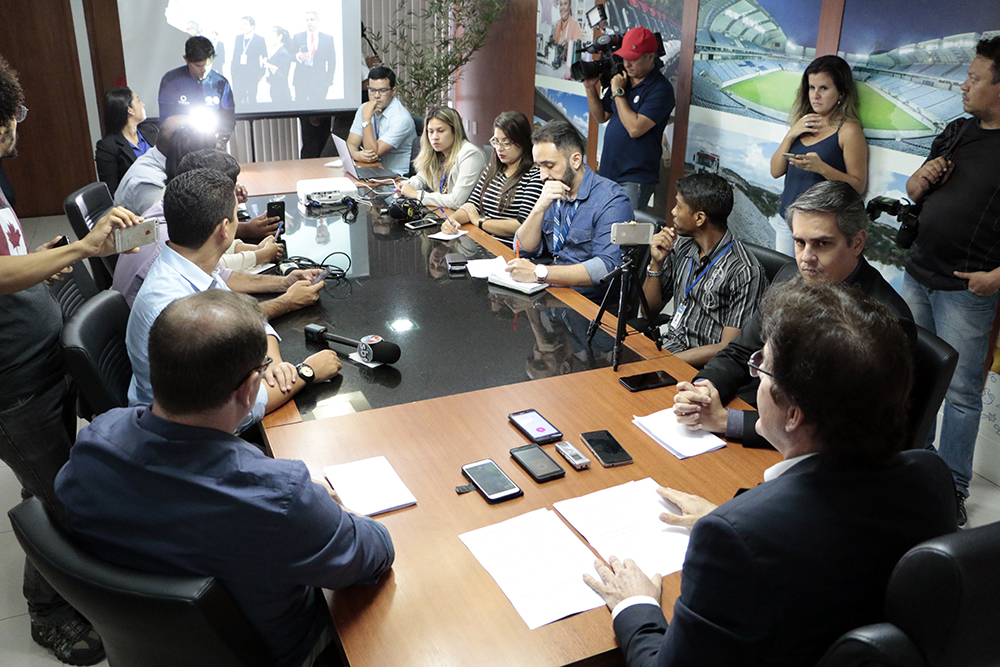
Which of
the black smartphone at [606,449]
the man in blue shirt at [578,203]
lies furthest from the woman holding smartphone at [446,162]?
the black smartphone at [606,449]

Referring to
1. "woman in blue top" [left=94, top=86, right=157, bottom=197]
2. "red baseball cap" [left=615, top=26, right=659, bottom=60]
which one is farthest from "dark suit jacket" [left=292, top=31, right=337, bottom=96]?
"red baseball cap" [left=615, top=26, right=659, bottom=60]

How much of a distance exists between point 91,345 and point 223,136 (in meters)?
2.12

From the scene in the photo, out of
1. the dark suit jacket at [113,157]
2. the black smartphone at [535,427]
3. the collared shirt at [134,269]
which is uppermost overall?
the dark suit jacket at [113,157]

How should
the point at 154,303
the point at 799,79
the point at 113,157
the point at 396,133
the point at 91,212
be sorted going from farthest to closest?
the point at 396,133 < the point at 113,157 < the point at 799,79 < the point at 91,212 < the point at 154,303

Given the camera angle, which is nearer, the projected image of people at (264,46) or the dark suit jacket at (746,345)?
the dark suit jacket at (746,345)

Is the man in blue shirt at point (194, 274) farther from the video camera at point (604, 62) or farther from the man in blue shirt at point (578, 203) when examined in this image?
the video camera at point (604, 62)

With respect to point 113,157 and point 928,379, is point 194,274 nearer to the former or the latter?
point 928,379

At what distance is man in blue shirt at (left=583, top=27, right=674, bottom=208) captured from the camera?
14.4 ft

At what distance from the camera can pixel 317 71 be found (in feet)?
23.0

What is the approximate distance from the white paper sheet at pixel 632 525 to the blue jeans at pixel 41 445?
1.43m

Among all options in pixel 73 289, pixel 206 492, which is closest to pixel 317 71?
pixel 73 289

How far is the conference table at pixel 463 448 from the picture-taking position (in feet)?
4.11

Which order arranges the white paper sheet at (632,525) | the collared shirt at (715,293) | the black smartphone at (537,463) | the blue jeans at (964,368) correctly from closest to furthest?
the white paper sheet at (632,525) < the black smartphone at (537,463) < the collared shirt at (715,293) < the blue jeans at (964,368)

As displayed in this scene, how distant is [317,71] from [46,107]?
2467 mm
